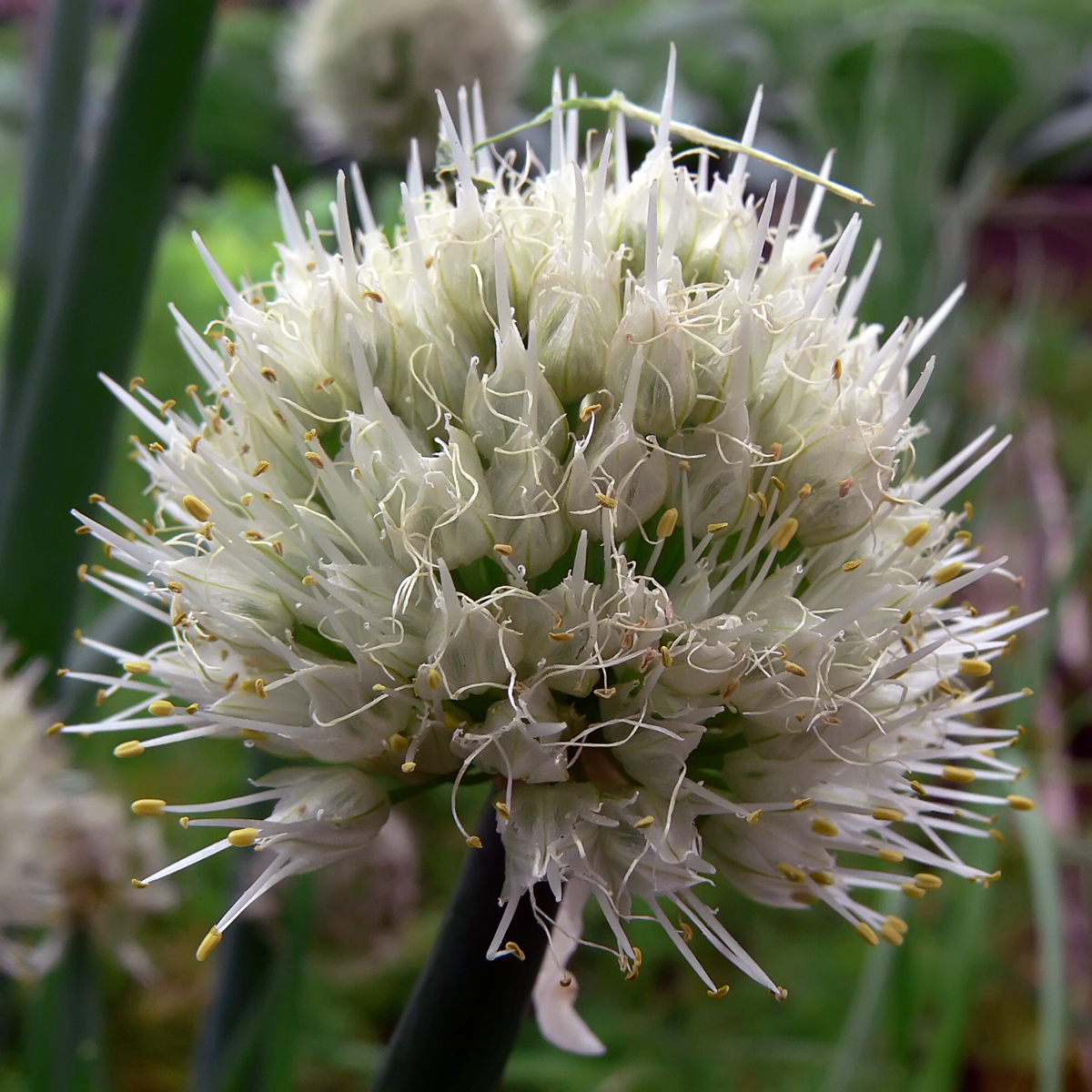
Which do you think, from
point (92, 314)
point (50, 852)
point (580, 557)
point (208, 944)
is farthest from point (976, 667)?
point (50, 852)

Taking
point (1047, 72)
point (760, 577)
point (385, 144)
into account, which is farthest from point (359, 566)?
point (1047, 72)

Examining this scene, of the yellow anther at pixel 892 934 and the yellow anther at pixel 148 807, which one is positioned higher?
the yellow anther at pixel 892 934

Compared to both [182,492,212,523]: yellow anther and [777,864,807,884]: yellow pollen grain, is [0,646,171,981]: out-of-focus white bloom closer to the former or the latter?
[182,492,212,523]: yellow anther

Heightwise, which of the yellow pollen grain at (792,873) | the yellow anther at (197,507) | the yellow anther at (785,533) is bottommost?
the yellow pollen grain at (792,873)

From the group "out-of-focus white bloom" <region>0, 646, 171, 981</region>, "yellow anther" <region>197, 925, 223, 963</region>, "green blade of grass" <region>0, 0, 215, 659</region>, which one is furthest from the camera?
"out-of-focus white bloom" <region>0, 646, 171, 981</region>

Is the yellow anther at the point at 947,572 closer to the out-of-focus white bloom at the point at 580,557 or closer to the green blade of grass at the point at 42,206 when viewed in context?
the out-of-focus white bloom at the point at 580,557

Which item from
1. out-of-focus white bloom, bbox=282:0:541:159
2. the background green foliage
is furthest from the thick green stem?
out-of-focus white bloom, bbox=282:0:541:159

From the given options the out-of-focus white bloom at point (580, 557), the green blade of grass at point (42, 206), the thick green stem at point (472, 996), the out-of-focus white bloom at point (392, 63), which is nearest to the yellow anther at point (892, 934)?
the out-of-focus white bloom at point (580, 557)
